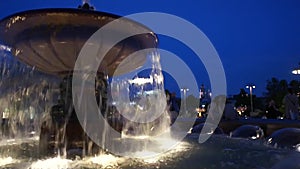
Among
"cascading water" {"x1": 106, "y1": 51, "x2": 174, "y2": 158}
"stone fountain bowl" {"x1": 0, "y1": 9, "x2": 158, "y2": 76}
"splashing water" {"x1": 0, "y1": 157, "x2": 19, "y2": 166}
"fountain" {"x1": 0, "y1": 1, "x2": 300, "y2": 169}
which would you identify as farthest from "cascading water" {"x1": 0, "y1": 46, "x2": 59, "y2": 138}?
"cascading water" {"x1": 106, "y1": 51, "x2": 174, "y2": 158}

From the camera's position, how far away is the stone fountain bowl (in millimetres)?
4977

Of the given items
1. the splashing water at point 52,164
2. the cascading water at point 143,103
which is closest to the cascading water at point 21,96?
the cascading water at point 143,103

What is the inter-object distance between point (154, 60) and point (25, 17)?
2.93 m

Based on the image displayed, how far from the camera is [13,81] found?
50.0ft

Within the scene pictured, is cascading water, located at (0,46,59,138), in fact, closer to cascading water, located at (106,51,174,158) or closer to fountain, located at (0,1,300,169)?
fountain, located at (0,1,300,169)

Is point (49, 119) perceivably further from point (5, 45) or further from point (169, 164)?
point (169, 164)

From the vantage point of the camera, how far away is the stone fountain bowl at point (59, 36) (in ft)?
16.3

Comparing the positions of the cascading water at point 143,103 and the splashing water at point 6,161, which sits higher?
the cascading water at point 143,103

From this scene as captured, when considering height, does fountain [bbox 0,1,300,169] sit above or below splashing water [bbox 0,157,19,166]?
above

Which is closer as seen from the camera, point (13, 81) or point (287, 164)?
point (287, 164)

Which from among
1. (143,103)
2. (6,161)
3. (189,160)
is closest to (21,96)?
(143,103)

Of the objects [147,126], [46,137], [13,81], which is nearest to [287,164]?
[46,137]

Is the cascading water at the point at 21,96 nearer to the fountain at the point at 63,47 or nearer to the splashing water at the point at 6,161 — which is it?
the fountain at the point at 63,47

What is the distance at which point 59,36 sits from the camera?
522 cm
